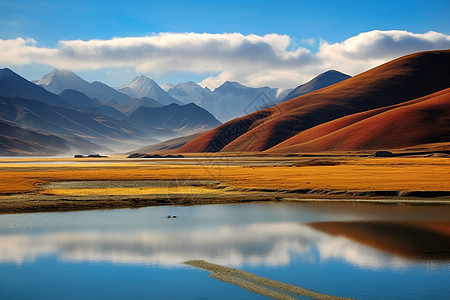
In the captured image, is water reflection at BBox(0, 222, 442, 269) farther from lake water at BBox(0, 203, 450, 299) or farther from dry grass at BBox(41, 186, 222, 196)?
dry grass at BBox(41, 186, 222, 196)

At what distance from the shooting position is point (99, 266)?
22375 millimetres

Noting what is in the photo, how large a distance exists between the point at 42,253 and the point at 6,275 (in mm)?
3772

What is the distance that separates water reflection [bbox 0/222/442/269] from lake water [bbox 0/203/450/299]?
58mm

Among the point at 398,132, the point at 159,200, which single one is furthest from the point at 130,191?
the point at 398,132

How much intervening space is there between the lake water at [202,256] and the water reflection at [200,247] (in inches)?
2.3

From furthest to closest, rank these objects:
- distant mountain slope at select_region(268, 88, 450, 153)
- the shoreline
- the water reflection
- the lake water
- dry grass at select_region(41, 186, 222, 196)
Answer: distant mountain slope at select_region(268, 88, 450, 153) < dry grass at select_region(41, 186, 222, 196) < the shoreline < the water reflection < the lake water

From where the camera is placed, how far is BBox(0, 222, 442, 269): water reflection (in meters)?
23.3

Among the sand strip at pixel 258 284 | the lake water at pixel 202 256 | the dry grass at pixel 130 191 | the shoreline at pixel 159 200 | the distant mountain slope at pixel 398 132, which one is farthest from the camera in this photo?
the distant mountain slope at pixel 398 132

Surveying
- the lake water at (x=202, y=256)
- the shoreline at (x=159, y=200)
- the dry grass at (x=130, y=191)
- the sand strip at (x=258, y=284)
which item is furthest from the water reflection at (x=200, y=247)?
the dry grass at (x=130, y=191)

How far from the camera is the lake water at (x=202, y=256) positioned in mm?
18938

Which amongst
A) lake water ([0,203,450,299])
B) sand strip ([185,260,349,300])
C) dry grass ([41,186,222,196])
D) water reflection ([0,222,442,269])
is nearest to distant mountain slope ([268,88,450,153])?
dry grass ([41,186,222,196])

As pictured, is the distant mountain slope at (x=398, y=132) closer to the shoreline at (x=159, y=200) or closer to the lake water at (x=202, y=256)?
the shoreline at (x=159, y=200)

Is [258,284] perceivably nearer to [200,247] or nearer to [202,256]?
[202,256]

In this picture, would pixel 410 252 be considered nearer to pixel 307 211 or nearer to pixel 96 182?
pixel 307 211
